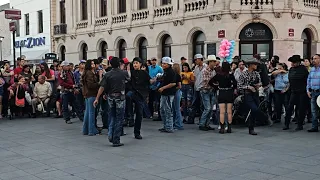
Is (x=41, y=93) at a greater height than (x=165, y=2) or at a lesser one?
lesser

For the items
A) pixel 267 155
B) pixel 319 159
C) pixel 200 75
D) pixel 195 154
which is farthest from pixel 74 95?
pixel 319 159

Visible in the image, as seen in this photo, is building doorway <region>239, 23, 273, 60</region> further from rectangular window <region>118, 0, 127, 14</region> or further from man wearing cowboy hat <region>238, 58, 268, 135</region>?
man wearing cowboy hat <region>238, 58, 268, 135</region>

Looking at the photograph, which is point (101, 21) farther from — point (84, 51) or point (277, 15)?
point (277, 15)

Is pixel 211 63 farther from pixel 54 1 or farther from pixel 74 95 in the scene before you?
pixel 54 1

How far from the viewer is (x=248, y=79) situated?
33.6 feet

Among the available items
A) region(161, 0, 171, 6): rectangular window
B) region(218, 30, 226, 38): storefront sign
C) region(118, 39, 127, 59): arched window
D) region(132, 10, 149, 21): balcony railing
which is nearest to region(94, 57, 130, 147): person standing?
region(218, 30, 226, 38): storefront sign

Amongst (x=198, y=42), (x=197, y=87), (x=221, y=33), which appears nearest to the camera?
(x=197, y=87)

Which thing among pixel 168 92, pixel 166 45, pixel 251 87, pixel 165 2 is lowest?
pixel 168 92

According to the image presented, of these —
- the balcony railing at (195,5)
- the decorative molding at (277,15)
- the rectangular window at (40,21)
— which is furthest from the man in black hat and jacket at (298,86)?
the rectangular window at (40,21)

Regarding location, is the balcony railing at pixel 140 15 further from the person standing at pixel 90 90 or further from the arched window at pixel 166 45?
the person standing at pixel 90 90

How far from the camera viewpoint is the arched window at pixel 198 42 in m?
21.4

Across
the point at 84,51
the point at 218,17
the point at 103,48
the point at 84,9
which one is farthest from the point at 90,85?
the point at 84,9

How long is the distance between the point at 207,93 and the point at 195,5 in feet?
37.3

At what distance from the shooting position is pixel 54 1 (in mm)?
32406
